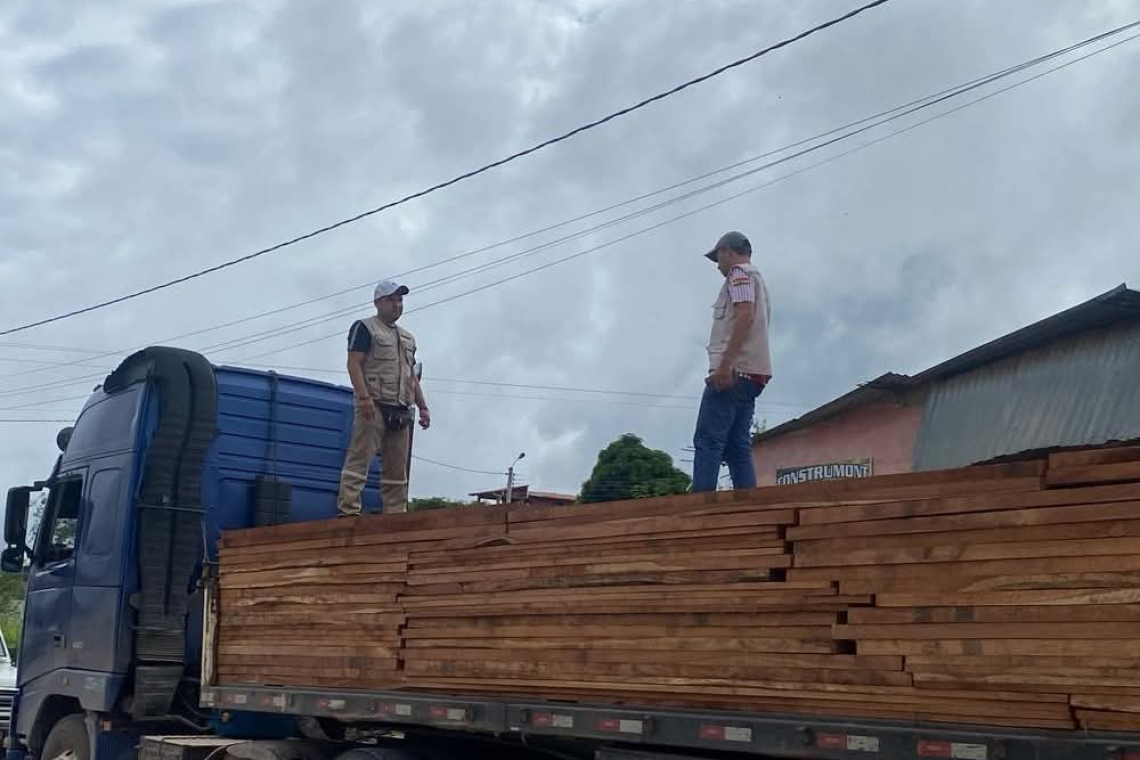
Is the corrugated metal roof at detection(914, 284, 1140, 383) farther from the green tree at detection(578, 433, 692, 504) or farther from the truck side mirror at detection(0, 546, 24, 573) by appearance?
the truck side mirror at detection(0, 546, 24, 573)

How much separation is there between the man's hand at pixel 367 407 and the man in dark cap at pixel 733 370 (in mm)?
2206

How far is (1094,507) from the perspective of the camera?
3.47 m

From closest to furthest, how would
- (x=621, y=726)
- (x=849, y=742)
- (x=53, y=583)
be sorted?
(x=849, y=742) → (x=621, y=726) → (x=53, y=583)

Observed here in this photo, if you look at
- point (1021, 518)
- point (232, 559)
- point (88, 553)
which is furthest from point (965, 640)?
point (88, 553)

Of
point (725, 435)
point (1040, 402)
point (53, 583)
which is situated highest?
point (1040, 402)

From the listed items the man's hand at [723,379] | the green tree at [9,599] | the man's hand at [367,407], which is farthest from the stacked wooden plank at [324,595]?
the green tree at [9,599]

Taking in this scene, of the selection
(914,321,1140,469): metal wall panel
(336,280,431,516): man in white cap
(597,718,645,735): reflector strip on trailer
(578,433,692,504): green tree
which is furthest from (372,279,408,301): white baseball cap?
(578,433,692,504): green tree

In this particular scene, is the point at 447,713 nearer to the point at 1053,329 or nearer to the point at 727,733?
the point at 727,733

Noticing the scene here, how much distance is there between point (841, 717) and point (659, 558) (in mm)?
888

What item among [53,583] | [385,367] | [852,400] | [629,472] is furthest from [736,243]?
[629,472]

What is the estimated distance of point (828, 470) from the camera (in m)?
19.4

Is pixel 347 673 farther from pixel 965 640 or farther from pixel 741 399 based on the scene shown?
pixel 965 640

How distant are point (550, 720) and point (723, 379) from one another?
191 centimetres

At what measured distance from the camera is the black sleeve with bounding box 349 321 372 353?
754 cm
